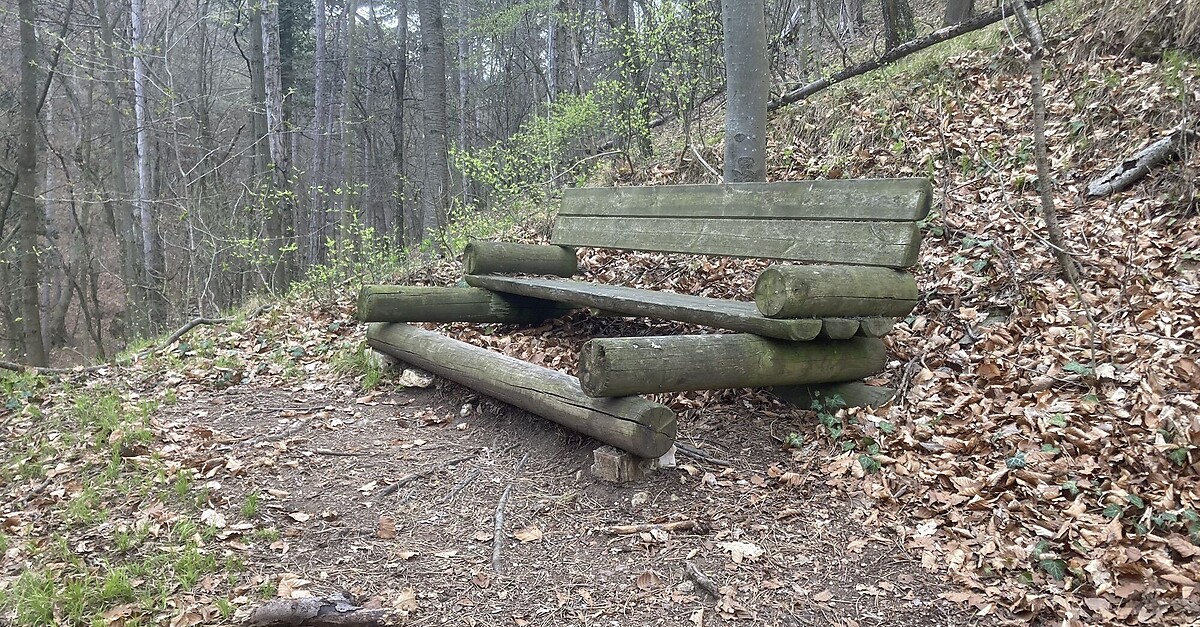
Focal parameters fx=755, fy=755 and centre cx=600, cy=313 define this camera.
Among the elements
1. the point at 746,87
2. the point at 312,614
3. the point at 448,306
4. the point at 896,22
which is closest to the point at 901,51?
the point at 896,22

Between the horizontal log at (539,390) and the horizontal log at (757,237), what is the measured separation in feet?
4.71

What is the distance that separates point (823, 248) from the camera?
4219mm

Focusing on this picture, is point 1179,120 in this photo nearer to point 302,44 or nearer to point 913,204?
point 913,204

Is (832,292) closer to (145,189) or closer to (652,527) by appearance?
(652,527)

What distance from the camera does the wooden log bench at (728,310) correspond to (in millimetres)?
3432

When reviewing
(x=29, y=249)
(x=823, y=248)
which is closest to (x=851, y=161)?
(x=823, y=248)

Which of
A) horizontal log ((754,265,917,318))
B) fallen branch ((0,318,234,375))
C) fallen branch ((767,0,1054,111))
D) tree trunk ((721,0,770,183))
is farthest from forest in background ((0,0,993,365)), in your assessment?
horizontal log ((754,265,917,318))

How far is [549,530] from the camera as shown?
3.30 meters

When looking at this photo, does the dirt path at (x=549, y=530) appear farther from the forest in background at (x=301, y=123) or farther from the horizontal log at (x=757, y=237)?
the forest in background at (x=301, y=123)

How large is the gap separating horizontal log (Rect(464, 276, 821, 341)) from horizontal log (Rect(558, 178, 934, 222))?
28.5 inches

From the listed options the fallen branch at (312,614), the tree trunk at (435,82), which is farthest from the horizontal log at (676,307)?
the tree trunk at (435,82)

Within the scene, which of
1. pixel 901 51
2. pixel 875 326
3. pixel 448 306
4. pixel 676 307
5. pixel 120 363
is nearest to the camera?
pixel 875 326

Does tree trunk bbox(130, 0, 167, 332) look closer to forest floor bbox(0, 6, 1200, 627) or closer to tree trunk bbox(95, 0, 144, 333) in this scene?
tree trunk bbox(95, 0, 144, 333)

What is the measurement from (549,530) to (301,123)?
1964 centimetres
